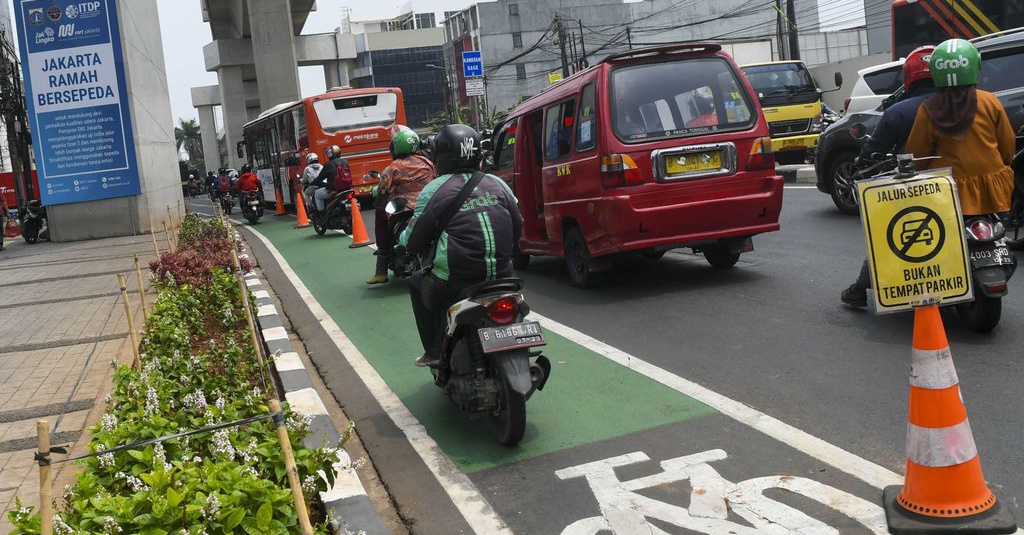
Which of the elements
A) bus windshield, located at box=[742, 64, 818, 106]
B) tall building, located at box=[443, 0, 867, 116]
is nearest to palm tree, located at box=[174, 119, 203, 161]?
tall building, located at box=[443, 0, 867, 116]

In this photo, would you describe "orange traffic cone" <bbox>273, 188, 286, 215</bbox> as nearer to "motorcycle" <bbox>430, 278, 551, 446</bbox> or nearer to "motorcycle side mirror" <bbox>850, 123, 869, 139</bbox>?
"motorcycle side mirror" <bbox>850, 123, 869, 139</bbox>

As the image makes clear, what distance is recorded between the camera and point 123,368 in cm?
569

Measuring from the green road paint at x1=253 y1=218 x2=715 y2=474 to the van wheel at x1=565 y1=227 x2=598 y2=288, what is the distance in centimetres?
161

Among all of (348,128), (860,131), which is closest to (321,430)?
(860,131)

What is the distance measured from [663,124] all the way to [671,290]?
1470 mm

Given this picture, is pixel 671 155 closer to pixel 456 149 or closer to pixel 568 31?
pixel 456 149

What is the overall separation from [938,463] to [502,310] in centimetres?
215

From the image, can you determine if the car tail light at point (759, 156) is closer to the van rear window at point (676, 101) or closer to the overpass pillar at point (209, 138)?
the van rear window at point (676, 101)

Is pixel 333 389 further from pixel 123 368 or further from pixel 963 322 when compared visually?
pixel 963 322

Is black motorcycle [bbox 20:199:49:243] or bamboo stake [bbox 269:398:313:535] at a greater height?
black motorcycle [bbox 20:199:49:243]

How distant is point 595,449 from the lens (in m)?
4.88

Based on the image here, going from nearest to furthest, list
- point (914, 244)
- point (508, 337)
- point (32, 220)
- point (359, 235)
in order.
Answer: point (914, 244) < point (508, 337) < point (359, 235) < point (32, 220)

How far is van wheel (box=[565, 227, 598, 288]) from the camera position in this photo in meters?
9.13

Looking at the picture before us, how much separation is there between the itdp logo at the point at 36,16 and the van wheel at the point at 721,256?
1698 cm
